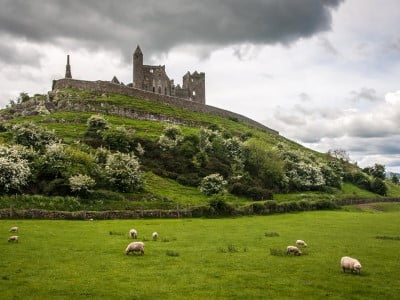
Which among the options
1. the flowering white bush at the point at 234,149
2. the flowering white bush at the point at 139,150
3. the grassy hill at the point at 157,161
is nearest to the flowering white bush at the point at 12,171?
the grassy hill at the point at 157,161

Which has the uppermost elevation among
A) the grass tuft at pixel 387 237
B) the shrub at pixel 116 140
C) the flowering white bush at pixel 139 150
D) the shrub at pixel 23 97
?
the shrub at pixel 23 97

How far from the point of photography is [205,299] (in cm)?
1825

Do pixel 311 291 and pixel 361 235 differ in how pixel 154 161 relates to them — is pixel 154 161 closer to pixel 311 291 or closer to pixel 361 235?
pixel 361 235

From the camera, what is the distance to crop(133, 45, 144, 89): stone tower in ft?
544

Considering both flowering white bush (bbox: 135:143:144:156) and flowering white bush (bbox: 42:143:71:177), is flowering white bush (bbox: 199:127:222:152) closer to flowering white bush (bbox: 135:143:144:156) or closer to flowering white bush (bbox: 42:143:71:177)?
flowering white bush (bbox: 135:143:144:156)

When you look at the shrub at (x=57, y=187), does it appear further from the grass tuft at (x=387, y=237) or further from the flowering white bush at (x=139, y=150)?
the grass tuft at (x=387, y=237)

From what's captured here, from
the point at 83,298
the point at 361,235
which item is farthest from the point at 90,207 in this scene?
the point at 83,298

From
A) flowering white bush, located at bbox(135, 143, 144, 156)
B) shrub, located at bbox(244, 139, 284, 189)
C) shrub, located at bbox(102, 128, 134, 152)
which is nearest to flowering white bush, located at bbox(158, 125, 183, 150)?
flowering white bush, located at bbox(135, 143, 144, 156)

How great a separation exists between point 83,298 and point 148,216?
135 feet

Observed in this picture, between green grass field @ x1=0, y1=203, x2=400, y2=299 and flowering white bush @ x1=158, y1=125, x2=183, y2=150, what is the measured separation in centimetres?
6176

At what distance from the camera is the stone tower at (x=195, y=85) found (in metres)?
184

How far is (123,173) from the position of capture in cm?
7100

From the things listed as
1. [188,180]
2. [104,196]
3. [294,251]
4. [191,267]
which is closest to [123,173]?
[104,196]

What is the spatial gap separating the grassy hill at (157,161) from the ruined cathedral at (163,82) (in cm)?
1756
